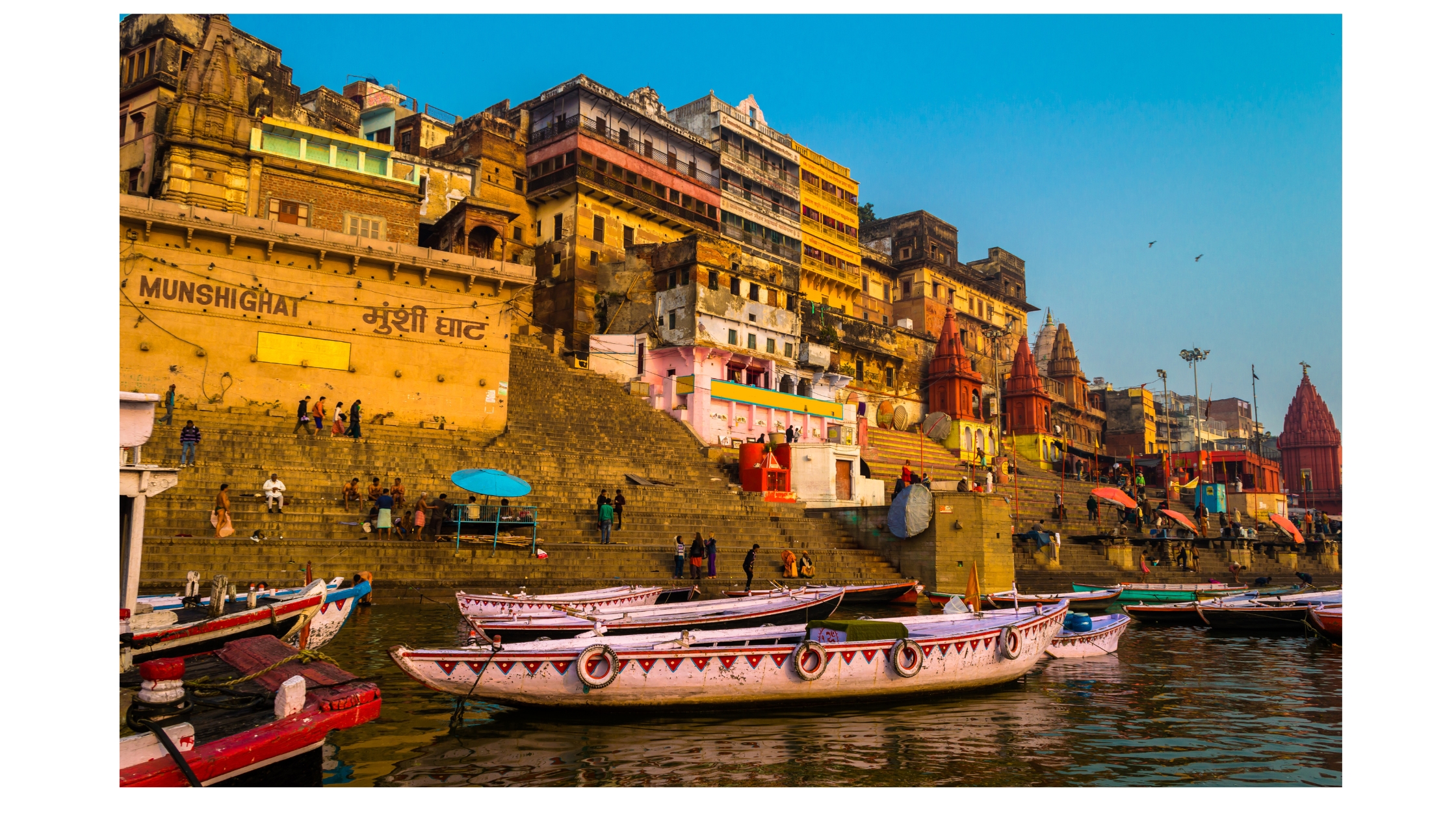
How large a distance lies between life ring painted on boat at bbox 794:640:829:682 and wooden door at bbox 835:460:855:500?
21.2 m

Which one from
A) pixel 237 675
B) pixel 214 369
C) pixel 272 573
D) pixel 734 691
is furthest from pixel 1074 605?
pixel 214 369

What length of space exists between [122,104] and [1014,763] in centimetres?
3352

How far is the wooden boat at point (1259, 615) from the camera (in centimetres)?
1920

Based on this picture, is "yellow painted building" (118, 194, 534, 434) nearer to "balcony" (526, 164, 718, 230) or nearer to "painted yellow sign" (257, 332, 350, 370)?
"painted yellow sign" (257, 332, 350, 370)

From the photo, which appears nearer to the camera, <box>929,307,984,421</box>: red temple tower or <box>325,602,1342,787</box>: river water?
<box>325,602,1342,787</box>: river water

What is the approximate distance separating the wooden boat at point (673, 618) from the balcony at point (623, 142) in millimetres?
29642

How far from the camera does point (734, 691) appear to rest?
9688 mm

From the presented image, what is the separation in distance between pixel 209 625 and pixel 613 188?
3411cm

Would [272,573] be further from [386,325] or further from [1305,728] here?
[1305,728]

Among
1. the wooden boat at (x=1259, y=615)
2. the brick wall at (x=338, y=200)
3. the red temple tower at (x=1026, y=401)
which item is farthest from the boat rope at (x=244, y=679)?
the red temple tower at (x=1026, y=401)

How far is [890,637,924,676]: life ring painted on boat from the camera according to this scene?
1038 cm

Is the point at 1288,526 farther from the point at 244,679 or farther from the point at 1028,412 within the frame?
the point at 244,679

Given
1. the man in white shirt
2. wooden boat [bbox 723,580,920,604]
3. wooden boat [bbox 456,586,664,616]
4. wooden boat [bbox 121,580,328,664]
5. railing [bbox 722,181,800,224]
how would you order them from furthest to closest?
railing [bbox 722,181,800,224]
wooden boat [bbox 723,580,920,604]
the man in white shirt
wooden boat [bbox 456,586,664,616]
wooden boat [bbox 121,580,328,664]

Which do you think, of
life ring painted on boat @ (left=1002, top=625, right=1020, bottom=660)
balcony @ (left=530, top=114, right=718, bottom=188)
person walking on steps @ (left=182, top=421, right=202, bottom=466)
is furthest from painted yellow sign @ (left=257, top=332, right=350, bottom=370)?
life ring painted on boat @ (left=1002, top=625, right=1020, bottom=660)
